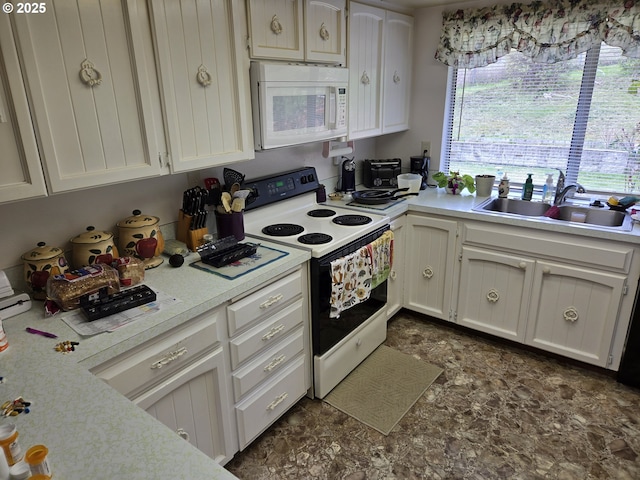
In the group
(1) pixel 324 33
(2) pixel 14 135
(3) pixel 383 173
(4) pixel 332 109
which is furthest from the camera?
(3) pixel 383 173

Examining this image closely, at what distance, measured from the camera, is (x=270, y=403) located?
6.61 ft

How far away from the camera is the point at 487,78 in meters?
3.04

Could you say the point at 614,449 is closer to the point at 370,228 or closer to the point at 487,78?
the point at 370,228

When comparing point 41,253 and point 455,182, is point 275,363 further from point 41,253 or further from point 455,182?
point 455,182

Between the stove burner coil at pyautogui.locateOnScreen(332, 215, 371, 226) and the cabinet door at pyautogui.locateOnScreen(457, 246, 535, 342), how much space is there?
0.74 meters

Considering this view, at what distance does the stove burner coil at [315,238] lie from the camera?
6.93 feet

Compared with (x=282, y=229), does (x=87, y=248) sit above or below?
above

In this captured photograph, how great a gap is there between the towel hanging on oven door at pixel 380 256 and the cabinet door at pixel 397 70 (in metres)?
0.97

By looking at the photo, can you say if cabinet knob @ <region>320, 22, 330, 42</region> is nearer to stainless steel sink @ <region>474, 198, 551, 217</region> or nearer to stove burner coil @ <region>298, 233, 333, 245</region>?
stove burner coil @ <region>298, 233, 333, 245</region>

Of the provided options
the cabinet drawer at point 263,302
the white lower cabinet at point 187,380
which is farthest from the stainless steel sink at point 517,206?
the white lower cabinet at point 187,380

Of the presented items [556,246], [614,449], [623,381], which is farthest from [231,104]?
[623,381]

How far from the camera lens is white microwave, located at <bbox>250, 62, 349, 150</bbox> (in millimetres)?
1979

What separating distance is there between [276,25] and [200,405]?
172 cm

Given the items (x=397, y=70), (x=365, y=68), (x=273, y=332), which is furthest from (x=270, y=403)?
(x=397, y=70)
